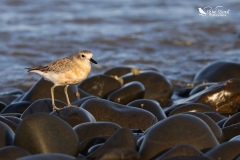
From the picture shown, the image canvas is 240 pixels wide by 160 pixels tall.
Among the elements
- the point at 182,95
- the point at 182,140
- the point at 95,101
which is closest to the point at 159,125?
the point at 182,140

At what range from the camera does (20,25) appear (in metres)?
15.0

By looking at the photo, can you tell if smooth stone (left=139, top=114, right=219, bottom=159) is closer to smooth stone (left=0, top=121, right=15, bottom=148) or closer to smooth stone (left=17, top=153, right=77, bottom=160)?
smooth stone (left=17, top=153, right=77, bottom=160)

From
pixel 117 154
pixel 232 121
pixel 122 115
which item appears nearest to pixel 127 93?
pixel 122 115

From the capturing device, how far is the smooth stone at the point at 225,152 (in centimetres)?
483

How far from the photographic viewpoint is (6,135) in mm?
5340

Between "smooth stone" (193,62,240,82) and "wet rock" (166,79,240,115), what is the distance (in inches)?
57.5

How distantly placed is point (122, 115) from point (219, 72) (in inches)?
137

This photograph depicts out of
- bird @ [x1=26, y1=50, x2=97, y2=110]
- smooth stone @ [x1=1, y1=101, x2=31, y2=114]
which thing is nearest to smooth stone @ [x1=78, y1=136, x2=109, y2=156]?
bird @ [x1=26, y1=50, x2=97, y2=110]

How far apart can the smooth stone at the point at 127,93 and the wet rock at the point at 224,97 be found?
0.63m

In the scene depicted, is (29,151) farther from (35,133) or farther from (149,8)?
(149,8)

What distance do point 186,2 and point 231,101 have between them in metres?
10.7

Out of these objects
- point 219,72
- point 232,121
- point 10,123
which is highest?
point 10,123

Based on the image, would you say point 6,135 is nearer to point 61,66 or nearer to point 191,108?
point 61,66

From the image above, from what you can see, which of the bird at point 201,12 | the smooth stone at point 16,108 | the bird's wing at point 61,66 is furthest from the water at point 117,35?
the bird's wing at point 61,66
